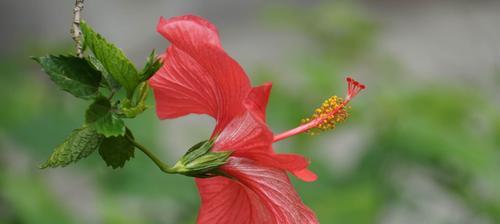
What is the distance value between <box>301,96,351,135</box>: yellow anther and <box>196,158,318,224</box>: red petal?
90 mm

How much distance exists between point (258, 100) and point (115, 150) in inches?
5.4

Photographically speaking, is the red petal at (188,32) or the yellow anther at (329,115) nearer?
the red petal at (188,32)

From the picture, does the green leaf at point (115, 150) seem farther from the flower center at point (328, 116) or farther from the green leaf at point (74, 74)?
the flower center at point (328, 116)

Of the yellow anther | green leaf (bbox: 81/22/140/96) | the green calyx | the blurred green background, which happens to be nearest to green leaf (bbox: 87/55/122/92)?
green leaf (bbox: 81/22/140/96)

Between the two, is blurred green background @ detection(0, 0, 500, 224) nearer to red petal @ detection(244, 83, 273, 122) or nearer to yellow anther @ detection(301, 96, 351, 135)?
yellow anther @ detection(301, 96, 351, 135)

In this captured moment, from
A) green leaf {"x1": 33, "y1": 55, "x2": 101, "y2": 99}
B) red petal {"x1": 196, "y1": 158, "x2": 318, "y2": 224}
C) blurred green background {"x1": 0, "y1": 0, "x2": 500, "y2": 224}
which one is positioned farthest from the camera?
blurred green background {"x1": 0, "y1": 0, "x2": 500, "y2": 224}

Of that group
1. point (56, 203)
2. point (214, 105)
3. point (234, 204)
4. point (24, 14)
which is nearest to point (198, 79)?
point (214, 105)

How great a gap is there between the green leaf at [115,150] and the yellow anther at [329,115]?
0.69ft

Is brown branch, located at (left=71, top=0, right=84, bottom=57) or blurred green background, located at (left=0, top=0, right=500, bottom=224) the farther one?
blurred green background, located at (left=0, top=0, right=500, bottom=224)

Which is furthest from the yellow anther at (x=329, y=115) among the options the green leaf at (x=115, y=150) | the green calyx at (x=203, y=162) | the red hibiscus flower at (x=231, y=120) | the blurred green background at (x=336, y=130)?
the blurred green background at (x=336, y=130)

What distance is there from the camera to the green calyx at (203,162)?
0.85m

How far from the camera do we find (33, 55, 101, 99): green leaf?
74 cm

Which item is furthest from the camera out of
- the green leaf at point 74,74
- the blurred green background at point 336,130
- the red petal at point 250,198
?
the blurred green background at point 336,130

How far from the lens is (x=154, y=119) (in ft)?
7.48
